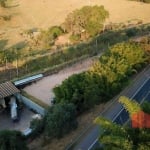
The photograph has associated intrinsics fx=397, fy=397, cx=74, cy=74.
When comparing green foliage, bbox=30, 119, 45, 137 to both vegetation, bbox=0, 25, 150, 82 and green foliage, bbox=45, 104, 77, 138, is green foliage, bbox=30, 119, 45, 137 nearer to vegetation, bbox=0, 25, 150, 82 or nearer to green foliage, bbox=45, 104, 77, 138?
green foliage, bbox=45, 104, 77, 138

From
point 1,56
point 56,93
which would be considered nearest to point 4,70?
point 1,56

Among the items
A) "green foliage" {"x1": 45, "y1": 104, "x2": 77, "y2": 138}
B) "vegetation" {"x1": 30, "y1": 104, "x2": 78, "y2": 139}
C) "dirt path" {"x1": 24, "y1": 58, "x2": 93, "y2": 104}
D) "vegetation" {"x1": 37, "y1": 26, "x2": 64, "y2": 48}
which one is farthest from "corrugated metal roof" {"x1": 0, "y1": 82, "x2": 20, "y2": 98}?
"vegetation" {"x1": 37, "y1": 26, "x2": 64, "y2": 48}

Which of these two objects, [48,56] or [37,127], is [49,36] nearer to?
[48,56]

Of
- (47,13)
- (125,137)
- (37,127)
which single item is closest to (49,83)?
(37,127)

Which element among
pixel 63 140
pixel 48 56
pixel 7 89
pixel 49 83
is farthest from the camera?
pixel 48 56

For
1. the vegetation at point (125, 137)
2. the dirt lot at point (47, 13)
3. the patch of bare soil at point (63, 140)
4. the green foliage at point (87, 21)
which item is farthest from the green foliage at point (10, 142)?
the green foliage at point (87, 21)

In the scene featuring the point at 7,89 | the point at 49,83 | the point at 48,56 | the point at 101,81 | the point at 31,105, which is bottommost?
the point at 31,105
